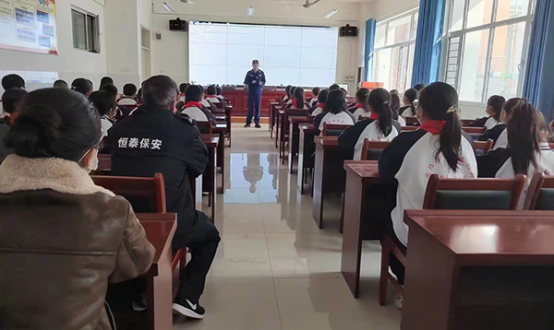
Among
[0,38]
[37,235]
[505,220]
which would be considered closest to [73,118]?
[37,235]

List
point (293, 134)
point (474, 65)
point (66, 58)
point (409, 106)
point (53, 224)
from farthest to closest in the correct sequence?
point (474, 65)
point (66, 58)
point (293, 134)
point (409, 106)
point (53, 224)

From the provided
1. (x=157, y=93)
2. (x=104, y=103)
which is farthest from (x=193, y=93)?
(x=157, y=93)

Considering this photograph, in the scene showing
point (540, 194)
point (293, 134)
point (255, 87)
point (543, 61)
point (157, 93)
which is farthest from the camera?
point (255, 87)

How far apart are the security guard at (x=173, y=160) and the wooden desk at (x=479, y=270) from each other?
0.99 meters

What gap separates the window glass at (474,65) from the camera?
7.07m

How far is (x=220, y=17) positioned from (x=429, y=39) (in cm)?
613

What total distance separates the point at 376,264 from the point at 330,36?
10.6 m

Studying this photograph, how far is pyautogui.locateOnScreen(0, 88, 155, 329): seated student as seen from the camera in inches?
36.7

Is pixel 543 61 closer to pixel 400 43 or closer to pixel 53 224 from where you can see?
pixel 400 43

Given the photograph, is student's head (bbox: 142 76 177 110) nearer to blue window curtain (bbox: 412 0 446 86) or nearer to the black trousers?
the black trousers

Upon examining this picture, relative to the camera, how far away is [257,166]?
18.7 ft

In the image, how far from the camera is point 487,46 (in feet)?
22.8

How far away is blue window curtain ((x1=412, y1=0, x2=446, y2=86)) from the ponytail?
21.5 feet

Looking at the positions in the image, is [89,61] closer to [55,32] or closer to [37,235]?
[55,32]
